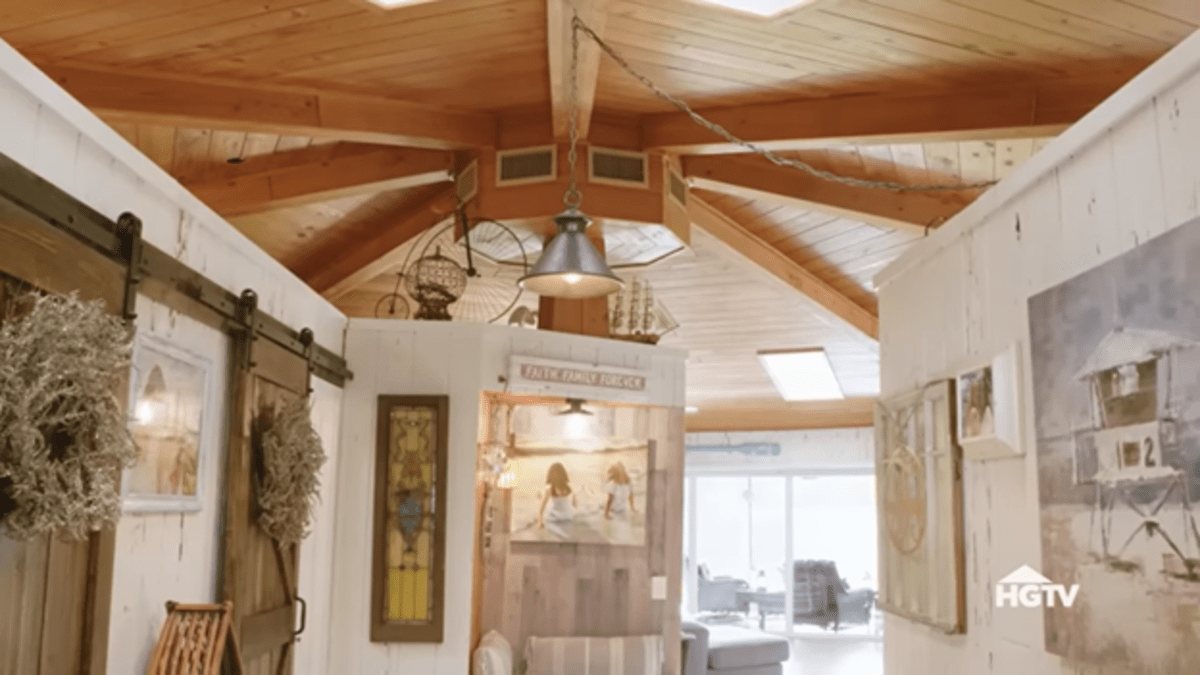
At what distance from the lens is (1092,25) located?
12.8 ft

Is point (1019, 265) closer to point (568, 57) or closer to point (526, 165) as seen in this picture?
point (568, 57)

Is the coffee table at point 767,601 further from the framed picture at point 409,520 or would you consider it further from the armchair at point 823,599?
the framed picture at point 409,520

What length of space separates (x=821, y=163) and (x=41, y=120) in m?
4.41

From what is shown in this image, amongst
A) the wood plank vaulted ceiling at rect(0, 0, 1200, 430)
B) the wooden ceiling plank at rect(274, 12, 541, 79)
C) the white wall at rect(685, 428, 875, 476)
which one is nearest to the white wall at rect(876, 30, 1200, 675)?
the wood plank vaulted ceiling at rect(0, 0, 1200, 430)

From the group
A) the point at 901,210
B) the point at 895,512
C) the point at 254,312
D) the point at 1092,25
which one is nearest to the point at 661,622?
the point at 895,512

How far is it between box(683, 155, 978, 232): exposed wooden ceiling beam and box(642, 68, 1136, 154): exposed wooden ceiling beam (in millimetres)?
712

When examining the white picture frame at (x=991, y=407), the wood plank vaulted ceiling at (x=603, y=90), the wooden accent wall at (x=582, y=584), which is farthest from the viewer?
the wooden accent wall at (x=582, y=584)

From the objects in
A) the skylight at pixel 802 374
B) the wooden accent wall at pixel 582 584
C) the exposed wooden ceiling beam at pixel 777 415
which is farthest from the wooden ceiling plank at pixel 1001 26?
the exposed wooden ceiling beam at pixel 777 415

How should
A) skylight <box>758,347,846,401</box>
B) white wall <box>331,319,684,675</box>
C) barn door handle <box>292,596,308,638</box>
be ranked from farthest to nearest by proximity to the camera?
skylight <box>758,347,846,401</box> < white wall <box>331,319,684,675</box> < barn door handle <box>292,596,308,638</box>

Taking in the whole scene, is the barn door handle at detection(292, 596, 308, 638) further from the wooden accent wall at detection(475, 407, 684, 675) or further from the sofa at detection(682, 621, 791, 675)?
the sofa at detection(682, 621, 791, 675)

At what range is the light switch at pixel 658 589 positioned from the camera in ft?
19.8

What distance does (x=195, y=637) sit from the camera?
3.29m

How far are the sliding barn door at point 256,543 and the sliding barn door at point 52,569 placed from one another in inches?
36.7

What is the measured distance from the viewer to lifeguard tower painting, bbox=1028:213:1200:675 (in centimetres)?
213
